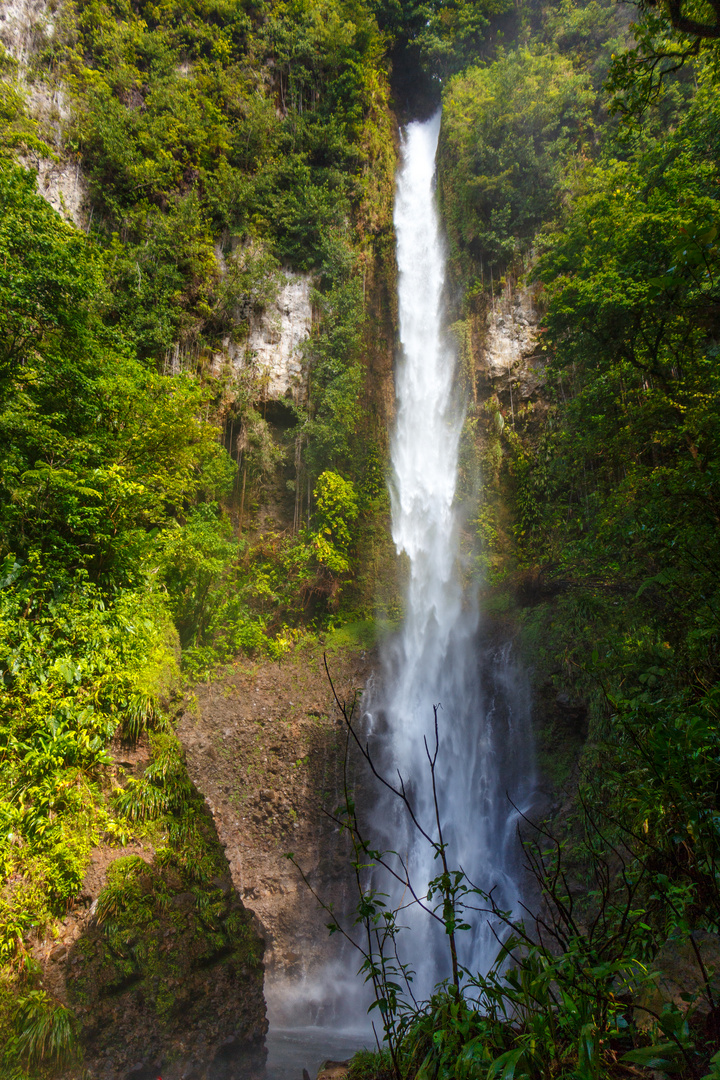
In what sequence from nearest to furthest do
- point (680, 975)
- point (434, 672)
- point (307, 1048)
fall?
point (680, 975) < point (307, 1048) < point (434, 672)

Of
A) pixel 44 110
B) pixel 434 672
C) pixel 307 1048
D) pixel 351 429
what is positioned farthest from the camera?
pixel 351 429

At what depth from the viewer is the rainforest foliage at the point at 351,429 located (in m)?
2.31

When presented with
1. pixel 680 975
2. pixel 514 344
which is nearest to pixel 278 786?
pixel 680 975

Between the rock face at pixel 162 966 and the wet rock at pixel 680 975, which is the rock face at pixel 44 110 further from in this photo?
the wet rock at pixel 680 975

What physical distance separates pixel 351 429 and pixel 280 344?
136 inches

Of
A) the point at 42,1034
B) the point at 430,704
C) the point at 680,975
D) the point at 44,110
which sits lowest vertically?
the point at 42,1034

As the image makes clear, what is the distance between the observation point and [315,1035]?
7.84 m

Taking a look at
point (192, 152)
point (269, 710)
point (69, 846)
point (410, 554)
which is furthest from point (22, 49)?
point (69, 846)

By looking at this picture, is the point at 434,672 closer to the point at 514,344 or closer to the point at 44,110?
the point at 514,344

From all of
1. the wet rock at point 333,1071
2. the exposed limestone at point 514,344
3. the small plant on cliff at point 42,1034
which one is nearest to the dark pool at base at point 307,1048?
the small plant on cliff at point 42,1034

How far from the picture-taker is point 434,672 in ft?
39.7

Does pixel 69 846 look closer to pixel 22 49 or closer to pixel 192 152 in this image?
pixel 192 152

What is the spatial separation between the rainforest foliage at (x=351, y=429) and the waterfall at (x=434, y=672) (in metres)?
0.93

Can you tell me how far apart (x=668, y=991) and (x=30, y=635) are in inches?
242
